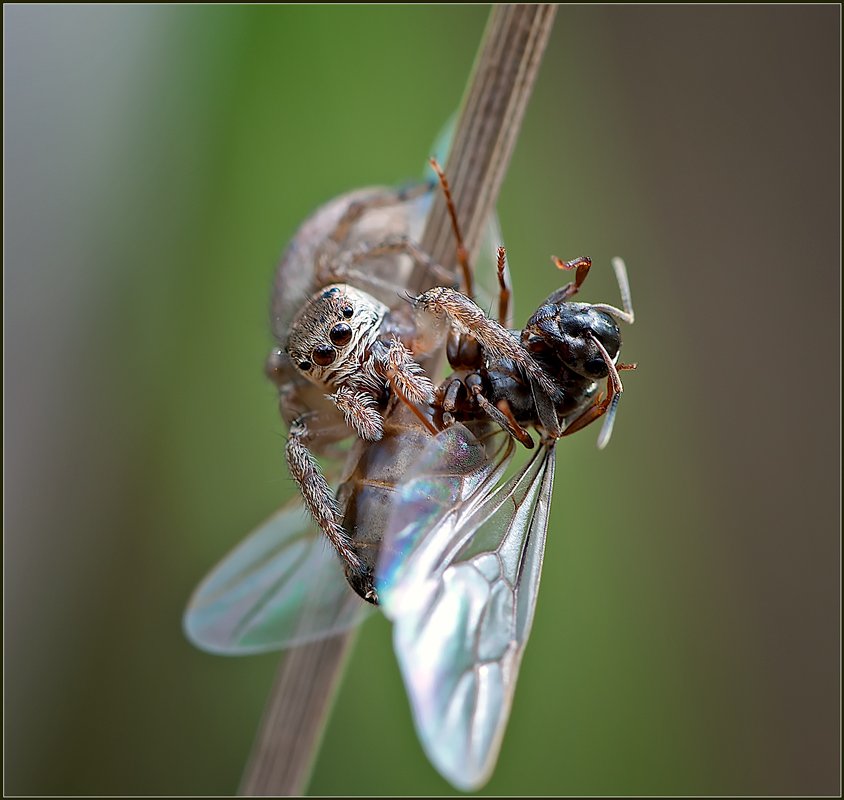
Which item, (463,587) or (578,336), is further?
(578,336)

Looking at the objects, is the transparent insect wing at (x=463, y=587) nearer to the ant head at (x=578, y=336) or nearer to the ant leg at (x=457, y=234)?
→ the ant head at (x=578, y=336)

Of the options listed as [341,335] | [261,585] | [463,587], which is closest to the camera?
[463,587]

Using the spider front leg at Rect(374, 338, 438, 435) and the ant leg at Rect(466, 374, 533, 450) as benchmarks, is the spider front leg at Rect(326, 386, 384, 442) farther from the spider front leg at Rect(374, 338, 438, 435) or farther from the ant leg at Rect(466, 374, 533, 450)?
the ant leg at Rect(466, 374, 533, 450)

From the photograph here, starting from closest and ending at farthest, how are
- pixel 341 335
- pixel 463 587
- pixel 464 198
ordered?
pixel 463 587
pixel 341 335
pixel 464 198

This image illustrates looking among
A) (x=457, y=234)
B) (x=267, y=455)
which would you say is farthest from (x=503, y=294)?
(x=267, y=455)

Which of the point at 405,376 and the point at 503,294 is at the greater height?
the point at 503,294

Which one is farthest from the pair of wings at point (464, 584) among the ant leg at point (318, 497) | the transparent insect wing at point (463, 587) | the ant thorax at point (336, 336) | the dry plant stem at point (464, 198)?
the dry plant stem at point (464, 198)

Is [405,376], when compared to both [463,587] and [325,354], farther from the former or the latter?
[463,587]

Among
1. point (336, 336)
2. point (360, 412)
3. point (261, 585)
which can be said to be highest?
point (336, 336)
